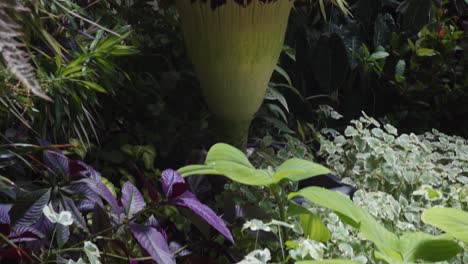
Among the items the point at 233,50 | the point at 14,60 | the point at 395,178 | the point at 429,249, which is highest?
the point at 14,60

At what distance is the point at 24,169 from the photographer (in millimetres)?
1148

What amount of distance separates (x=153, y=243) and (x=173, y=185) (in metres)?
0.11

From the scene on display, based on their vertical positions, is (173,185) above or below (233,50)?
below

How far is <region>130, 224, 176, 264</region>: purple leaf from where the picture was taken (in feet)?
2.95

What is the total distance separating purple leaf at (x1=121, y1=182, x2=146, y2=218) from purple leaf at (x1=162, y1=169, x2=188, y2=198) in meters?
0.05

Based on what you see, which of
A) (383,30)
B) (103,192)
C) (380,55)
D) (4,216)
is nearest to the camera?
(4,216)

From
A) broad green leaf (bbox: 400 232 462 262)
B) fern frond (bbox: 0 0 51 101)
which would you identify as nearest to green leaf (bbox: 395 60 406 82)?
broad green leaf (bbox: 400 232 462 262)

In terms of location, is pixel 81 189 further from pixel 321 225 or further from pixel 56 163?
pixel 321 225

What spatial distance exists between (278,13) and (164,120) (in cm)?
41

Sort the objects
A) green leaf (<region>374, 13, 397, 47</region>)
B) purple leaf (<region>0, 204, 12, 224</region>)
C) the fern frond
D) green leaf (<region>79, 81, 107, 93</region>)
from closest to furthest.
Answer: the fern frond, purple leaf (<region>0, 204, 12, 224</region>), green leaf (<region>79, 81, 107, 93</region>), green leaf (<region>374, 13, 397, 47</region>)

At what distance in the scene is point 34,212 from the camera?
35.3 inches

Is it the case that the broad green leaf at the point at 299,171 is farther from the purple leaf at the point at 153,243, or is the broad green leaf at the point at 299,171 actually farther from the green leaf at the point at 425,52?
the green leaf at the point at 425,52

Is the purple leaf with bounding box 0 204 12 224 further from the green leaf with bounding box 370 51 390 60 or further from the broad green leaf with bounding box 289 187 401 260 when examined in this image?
the green leaf with bounding box 370 51 390 60

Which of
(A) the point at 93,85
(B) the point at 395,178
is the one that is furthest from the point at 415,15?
(A) the point at 93,85
